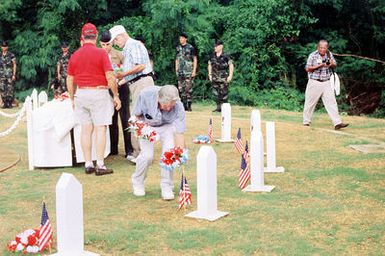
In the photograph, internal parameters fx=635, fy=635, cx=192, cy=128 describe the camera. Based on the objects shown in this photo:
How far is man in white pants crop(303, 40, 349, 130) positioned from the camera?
14.0m

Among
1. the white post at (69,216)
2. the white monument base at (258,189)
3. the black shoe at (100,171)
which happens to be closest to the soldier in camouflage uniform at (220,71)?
the black shoe at (100,171)

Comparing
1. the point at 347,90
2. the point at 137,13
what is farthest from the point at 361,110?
the point at 137,13

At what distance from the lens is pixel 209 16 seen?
23.8m

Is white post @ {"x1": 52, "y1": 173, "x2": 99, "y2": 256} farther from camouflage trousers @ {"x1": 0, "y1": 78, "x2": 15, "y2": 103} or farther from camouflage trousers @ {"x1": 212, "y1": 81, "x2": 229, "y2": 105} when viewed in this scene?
camouflage trousers @ {"x1": 0, "y1": 78, "x2": 15, "y2": 103}

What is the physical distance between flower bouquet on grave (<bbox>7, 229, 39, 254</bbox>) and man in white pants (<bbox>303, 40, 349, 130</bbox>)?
944 centimetres

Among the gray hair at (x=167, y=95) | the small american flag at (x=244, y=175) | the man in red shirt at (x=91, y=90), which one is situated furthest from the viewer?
the man in red shirt at (x=91, y=90)

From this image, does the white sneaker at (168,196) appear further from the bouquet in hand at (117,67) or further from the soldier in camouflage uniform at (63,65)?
the soldier in camouflage uniform at (63,65)

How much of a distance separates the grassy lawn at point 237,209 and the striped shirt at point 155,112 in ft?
3.10

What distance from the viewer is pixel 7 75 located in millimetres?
20344

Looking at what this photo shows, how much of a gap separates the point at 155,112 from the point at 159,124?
0.25m

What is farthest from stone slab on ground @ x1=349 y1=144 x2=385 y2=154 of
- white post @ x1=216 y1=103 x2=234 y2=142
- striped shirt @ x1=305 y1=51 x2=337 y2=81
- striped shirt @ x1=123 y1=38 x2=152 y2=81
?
striped shirt @ x1=123 y1=38 x2=152 y2=81

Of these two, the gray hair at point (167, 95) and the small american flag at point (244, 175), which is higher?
the gray hair at point (167, 95)

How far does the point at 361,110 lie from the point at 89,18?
1120 centimetres

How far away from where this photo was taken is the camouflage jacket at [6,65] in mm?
20109
